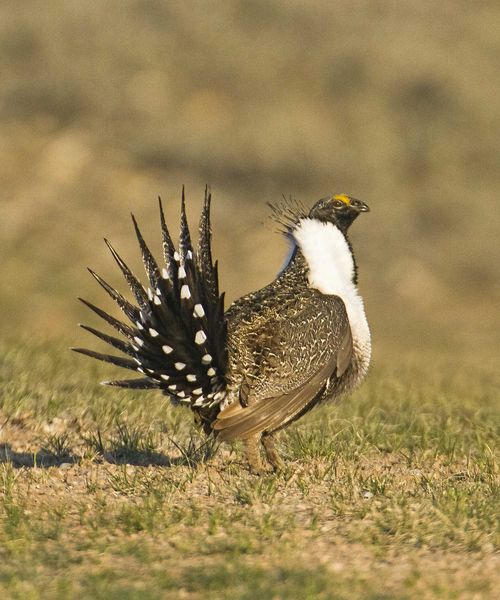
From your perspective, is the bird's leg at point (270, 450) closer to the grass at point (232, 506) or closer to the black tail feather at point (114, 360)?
the grass at point (232, 506)

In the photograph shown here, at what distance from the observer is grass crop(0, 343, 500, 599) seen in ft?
14.2

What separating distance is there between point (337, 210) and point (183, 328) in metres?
1.46

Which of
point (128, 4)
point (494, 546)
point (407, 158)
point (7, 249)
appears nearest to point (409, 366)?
point (494, 546)

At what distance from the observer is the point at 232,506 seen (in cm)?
521

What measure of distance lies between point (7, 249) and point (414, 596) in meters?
14.5

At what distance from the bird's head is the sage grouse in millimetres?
208

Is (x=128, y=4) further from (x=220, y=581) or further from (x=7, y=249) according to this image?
(x=220, y=581)

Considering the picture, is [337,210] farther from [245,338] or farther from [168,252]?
[168,252]

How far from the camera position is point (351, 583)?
429cm

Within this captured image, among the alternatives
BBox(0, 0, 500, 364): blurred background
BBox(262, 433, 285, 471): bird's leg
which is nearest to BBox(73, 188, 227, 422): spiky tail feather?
BBox(262, 433, 285, 471): bird's leg

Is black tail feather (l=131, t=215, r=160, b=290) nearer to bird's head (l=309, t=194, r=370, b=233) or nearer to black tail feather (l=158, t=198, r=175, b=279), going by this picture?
black tail feather (l=158, t=198, r=175, b=279)

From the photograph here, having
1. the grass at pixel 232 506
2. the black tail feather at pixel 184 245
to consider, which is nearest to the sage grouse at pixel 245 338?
the black tail feather at pixel 184 245

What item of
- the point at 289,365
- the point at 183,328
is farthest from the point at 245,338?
the point at 183,328

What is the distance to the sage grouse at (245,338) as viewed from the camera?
5598mm
